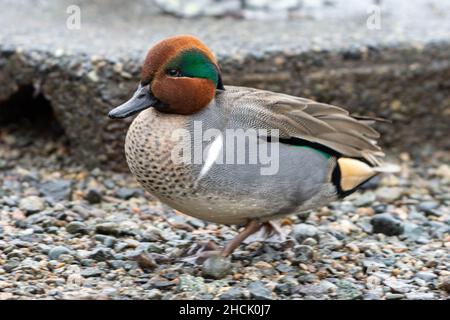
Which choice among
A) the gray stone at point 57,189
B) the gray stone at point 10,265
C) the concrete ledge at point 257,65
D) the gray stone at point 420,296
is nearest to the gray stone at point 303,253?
the gray stone at point 420,296

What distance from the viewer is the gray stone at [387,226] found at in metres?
4.48

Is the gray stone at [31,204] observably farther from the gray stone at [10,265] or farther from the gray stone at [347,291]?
the gray stone at [347,291]

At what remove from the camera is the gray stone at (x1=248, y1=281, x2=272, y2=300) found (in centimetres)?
346

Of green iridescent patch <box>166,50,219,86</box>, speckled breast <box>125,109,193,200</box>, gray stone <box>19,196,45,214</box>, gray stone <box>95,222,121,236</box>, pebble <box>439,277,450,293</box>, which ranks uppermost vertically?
green iridescent patch <box>166,50,219,86</box>

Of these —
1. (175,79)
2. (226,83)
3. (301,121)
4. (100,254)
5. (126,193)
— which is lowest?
(100,254)

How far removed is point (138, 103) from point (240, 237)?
2.33ft

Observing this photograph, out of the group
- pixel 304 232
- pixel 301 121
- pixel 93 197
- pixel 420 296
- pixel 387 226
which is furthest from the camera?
pixel 93 197

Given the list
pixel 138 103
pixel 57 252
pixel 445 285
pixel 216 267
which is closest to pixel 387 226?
pixel 445 285

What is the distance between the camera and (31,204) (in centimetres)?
455

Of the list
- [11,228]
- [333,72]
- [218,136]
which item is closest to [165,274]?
[218,136]

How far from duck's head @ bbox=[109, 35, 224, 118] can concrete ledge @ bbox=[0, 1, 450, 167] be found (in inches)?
63.9

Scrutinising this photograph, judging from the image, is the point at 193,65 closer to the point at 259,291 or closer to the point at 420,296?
the point at 259,291

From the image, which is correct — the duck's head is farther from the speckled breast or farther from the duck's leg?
the duck's leg

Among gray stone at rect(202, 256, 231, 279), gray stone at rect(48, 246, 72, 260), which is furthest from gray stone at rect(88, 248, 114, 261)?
gray stone at rect(202, 256, 231, 279)
